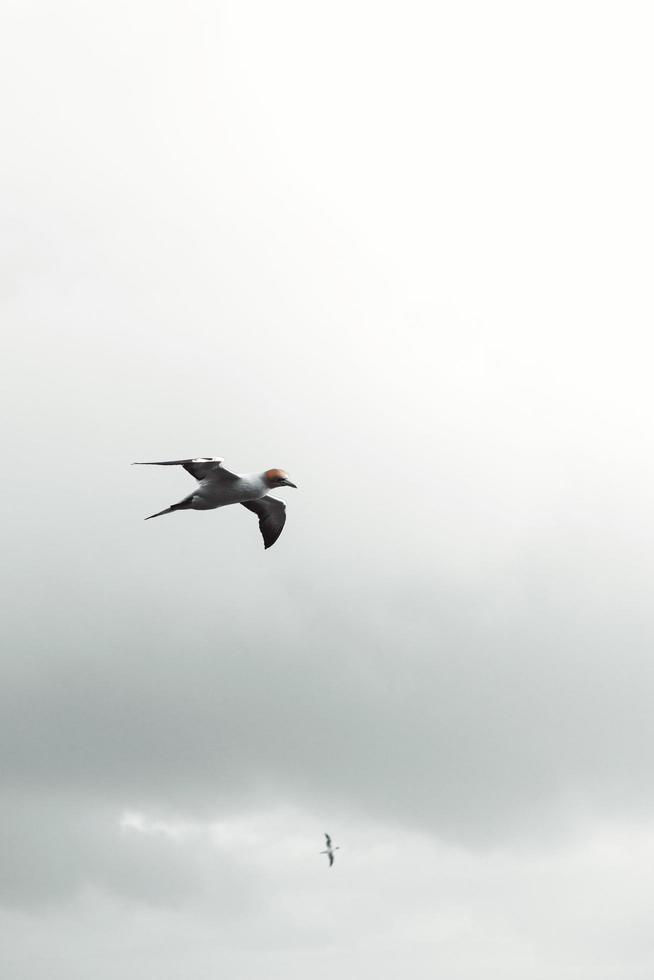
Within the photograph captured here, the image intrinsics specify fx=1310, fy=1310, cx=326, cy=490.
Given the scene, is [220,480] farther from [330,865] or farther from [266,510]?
[330,865]

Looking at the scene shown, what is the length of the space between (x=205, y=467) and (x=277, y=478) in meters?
4.42

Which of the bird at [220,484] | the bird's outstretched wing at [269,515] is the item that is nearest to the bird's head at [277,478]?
the bird at [220,484]

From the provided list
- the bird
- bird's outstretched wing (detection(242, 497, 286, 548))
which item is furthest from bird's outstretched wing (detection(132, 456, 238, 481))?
bird's outstretched wing (detection(242, 497, 286, 548))

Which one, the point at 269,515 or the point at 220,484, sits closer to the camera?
the point at 220,484

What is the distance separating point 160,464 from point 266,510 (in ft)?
49.4

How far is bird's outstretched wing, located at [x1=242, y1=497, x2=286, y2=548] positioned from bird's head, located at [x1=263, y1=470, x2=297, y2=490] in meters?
8.39

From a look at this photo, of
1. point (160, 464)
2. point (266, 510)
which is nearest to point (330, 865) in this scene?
point (266, 510)

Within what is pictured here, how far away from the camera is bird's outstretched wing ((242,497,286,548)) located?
8675 cm

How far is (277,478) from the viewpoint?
255ft

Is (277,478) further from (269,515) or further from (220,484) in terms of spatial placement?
(269,515)

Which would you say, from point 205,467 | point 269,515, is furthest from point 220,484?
point 269,515

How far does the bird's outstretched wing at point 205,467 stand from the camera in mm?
75125

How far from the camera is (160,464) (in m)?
73.2

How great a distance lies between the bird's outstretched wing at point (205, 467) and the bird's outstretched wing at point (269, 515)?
9776 mm
